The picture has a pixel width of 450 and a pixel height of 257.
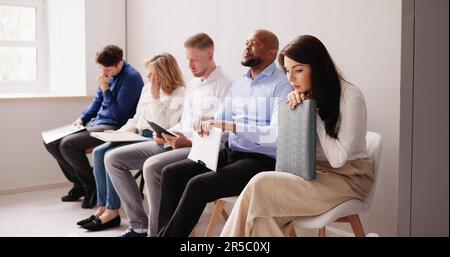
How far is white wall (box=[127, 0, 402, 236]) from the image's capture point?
2.76 m

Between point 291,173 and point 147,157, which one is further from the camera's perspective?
point 147,157

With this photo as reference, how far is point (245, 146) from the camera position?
273cm

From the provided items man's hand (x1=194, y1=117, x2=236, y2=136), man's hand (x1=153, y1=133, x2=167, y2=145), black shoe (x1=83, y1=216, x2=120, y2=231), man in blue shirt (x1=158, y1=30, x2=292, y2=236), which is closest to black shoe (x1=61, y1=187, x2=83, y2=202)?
black shoe (x1=83, y1=216, x2=120, y2=231)

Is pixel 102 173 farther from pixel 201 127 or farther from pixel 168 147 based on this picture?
pixel 201 127

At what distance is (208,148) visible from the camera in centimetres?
265

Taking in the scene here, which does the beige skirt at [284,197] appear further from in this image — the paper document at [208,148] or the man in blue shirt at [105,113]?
Answer: the man in blue shirt at [105,113]

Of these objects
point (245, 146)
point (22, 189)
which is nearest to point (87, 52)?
point (22, 189)

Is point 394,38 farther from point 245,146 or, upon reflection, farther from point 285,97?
point 245,146

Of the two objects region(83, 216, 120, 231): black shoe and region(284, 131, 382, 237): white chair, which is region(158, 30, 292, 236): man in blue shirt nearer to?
region(284, 131, 382, 237): white chair

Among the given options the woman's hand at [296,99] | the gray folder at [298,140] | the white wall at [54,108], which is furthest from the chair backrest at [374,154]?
the white wall at [54,108]

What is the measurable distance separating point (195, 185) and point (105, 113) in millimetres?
1700

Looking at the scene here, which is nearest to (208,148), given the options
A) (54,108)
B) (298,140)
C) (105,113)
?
(298,140)

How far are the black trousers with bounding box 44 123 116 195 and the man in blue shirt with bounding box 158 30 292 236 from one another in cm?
127

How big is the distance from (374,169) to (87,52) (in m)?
3.03
